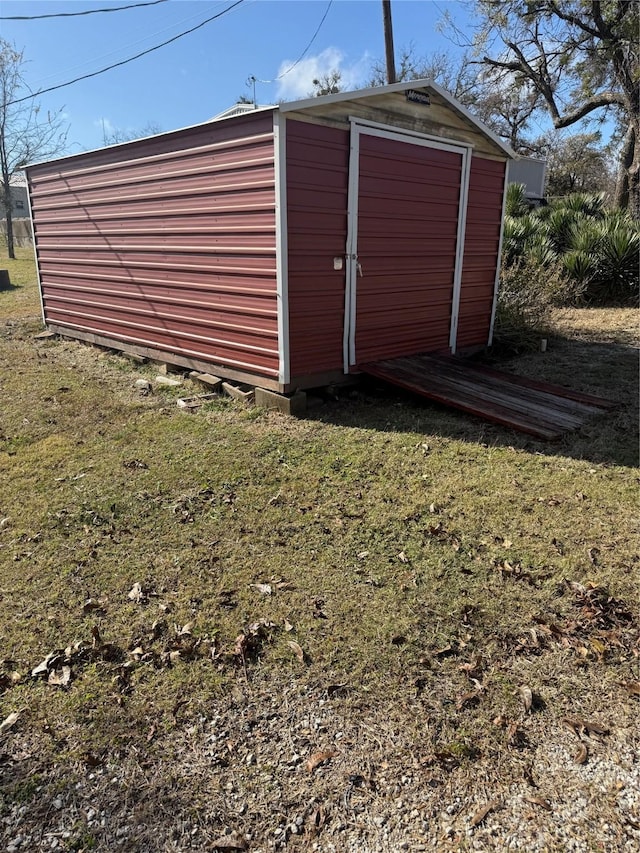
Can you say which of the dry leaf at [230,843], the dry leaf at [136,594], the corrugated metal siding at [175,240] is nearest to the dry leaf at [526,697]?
the dry leaf at [230,843]

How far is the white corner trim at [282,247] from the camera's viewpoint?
492cm

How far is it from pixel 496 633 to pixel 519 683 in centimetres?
30

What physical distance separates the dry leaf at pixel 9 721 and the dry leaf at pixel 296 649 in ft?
3.57

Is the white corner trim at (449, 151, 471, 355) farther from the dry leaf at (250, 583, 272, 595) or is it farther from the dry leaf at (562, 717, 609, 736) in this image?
the dry leaf at (562, 717, 609, 736)

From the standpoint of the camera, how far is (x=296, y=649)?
2.54 meters

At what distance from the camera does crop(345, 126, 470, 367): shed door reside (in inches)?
228

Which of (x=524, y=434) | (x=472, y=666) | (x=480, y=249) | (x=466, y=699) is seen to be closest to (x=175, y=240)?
(x=480, y=249)

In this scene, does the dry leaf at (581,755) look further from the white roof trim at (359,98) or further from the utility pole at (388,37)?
the utility pole at (388,37)

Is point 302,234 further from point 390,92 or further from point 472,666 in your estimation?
point 472,666

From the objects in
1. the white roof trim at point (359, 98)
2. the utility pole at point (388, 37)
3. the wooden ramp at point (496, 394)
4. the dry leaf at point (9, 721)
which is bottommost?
the dry leaf at point (9, 721)

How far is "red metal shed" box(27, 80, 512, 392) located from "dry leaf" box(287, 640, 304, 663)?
10.8 feet

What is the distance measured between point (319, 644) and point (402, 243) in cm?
486

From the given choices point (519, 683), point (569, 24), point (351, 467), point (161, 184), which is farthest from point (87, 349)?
point (569, 24)

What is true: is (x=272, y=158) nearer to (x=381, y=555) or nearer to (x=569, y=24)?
(x=381, y=555)
